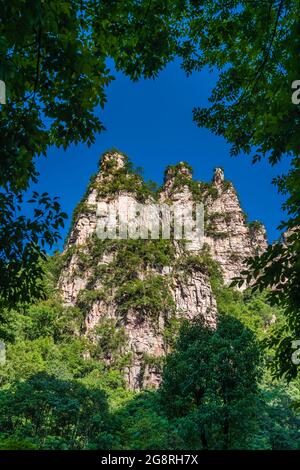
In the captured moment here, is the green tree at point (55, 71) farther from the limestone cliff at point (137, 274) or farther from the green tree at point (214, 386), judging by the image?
the limestone cliff at point (137, 274)

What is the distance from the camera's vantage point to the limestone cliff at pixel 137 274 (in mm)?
50625

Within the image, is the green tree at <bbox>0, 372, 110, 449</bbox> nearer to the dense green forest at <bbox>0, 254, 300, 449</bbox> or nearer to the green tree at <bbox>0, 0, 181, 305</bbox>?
the dense green forest at <bbox>0, 254, 300, 449</bbox>

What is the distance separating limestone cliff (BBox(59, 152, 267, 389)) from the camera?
166ft

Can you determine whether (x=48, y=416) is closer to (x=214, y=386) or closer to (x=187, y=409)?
(x=187, y=409)

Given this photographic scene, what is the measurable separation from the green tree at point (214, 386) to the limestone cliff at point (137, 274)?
2029 centimetres

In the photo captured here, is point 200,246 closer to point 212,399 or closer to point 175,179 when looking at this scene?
point 175,179

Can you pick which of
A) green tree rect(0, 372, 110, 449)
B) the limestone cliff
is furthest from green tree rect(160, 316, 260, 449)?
the limestone cliff

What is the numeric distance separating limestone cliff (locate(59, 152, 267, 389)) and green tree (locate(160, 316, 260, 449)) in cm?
2029

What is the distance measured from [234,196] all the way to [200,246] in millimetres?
20372

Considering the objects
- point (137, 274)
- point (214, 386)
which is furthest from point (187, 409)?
point (137, 274)

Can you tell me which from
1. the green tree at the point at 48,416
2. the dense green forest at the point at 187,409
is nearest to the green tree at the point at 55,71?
the dense green forest at the point at 187,409

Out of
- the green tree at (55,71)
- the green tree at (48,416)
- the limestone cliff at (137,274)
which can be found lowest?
the green tree at (48,416)

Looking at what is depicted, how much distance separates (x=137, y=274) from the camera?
57.8 m

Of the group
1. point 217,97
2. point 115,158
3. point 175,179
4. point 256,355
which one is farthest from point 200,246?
point 217,97
